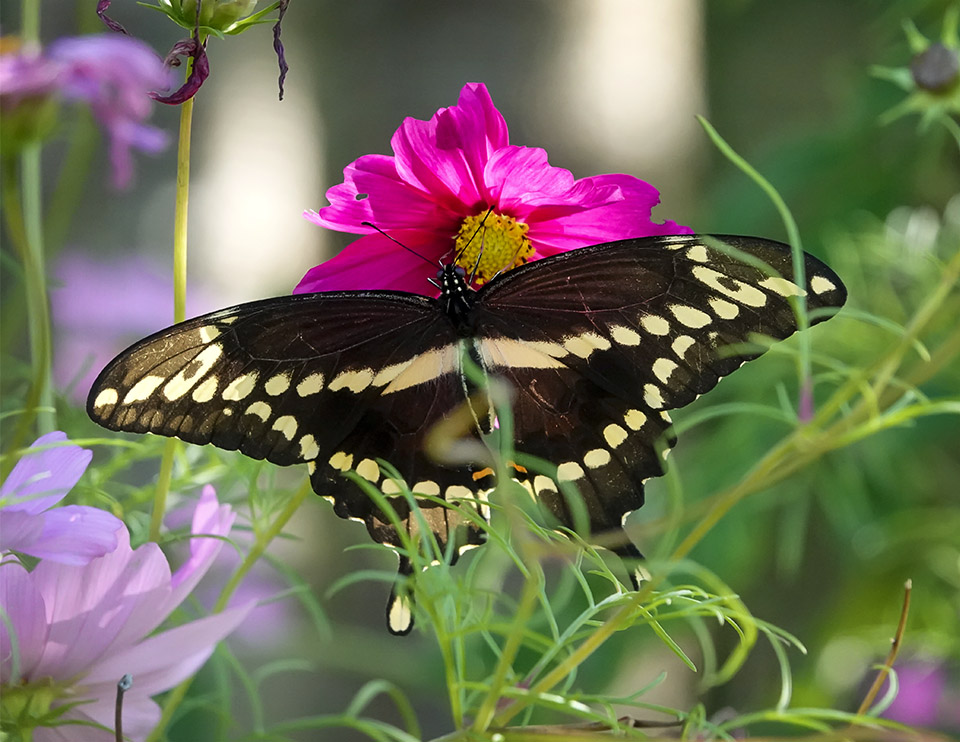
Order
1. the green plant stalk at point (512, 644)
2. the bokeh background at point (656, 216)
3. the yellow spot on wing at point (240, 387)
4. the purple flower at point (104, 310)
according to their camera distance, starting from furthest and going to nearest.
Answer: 1. the bokeh background at point (656, 216)
2. the purple flower at point (104, 310)
3. the yellow spot on wing at point (240, 387)
4. the green plant stalk at point (512, 644)

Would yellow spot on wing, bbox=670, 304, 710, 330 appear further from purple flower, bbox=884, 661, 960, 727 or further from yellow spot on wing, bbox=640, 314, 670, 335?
purple flower, bbox=884, 661, 960, 727

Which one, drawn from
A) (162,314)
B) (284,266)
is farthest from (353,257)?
(284,266)

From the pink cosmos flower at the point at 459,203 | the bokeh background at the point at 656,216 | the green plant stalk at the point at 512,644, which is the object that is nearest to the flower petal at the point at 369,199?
the pink cosmos flower at the point at 459,203

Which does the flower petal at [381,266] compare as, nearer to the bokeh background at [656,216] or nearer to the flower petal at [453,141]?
the flower petal at [453,141]

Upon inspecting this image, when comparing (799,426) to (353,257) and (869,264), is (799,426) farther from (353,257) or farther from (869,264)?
(869,264)

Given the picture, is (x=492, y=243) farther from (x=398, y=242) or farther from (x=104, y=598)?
(x=104, y=598)

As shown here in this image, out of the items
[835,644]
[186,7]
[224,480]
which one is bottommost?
[835,644]

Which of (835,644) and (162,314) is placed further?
(835,644)

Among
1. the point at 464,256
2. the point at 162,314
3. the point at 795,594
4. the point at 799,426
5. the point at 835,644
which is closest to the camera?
the point at 799,426
